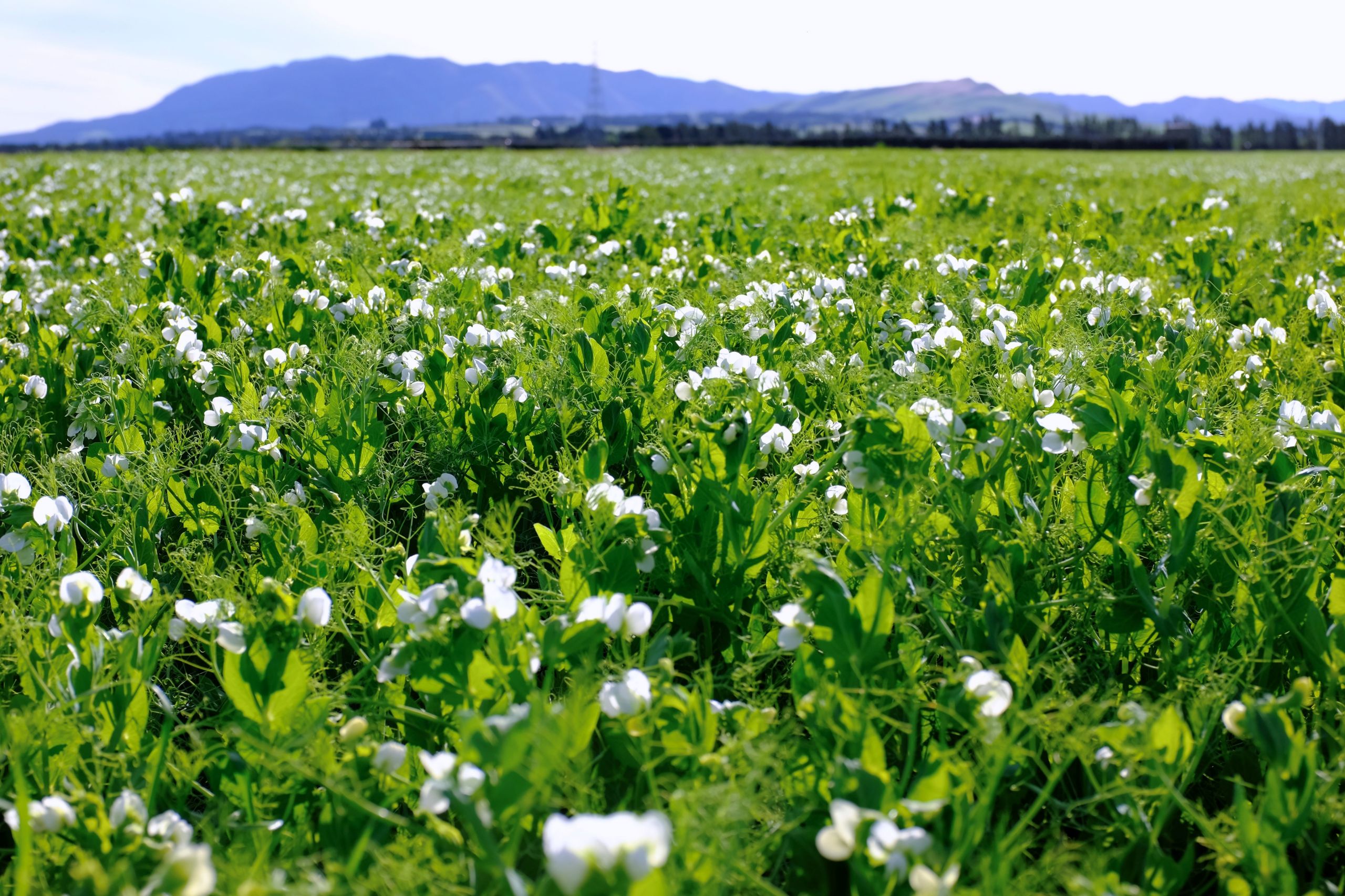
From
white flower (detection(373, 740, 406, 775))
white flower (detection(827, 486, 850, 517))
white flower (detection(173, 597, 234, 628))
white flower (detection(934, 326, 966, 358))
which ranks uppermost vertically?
white flower (detection(934, 326, 966, 358))

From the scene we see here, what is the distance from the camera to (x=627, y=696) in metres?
1.56

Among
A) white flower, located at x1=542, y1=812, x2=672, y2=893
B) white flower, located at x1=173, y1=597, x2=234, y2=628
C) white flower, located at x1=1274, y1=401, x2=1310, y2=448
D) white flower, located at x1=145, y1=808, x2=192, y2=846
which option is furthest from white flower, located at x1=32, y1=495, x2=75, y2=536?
white flower, located at x1=1274, y1=401, x2=1310, y2=448

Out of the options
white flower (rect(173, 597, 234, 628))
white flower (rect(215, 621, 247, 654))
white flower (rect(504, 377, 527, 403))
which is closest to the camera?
white flower (rect(215, 621, 247, 654))

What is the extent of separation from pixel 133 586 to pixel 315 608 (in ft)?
1.54

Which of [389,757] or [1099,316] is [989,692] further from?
[1099,316]

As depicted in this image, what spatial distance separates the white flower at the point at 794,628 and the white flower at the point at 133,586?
1.33m

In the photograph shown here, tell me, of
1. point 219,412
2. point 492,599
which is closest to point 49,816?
point 492,599

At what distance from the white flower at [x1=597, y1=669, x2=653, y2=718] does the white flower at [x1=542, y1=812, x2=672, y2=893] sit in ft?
1.32

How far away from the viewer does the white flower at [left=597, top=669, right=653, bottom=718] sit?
5.10ft

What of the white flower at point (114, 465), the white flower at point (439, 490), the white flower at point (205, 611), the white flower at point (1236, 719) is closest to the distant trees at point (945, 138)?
the white flower at point (439, 490)

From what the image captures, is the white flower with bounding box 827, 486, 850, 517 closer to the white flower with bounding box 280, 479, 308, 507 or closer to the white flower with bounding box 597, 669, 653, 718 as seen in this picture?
the white flower with bounding box 597, 669, 653, 718

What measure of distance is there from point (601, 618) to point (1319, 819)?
1.26 m

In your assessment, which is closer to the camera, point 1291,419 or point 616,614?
point 616,614

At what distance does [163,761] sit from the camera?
1598 mm
